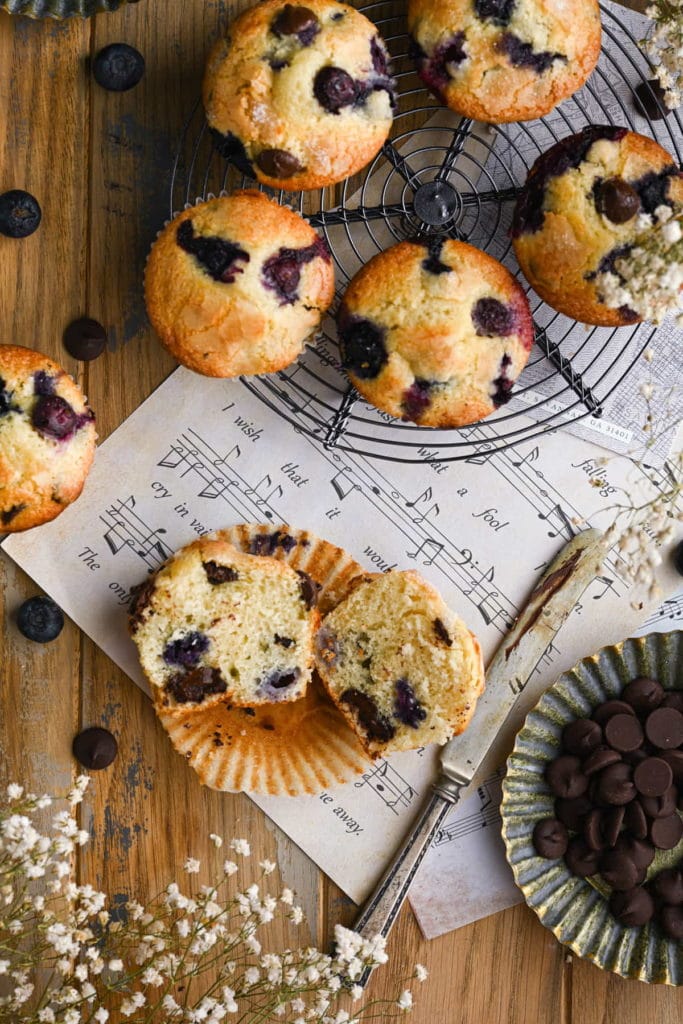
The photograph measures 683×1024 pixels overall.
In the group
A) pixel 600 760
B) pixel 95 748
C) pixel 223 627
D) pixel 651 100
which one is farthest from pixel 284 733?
pixel 651 100

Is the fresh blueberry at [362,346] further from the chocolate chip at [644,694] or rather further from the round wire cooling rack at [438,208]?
the chocolate chip at [644,694]

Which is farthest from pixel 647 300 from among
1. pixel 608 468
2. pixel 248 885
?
pixel 248 885

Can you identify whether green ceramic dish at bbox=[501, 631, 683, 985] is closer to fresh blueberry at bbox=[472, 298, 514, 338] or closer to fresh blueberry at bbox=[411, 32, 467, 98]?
fresh blueberry at bbox=[472, 298, 514, 338]

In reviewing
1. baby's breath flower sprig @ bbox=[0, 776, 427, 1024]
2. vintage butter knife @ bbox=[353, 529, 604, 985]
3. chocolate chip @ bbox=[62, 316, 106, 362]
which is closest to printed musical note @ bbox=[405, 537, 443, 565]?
vintage butter knife @ bbox=[353, 529, 604, 985]

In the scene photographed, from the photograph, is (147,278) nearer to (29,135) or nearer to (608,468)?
(29,135)

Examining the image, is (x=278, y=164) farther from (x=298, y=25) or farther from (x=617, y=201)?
(x=617, y=201)

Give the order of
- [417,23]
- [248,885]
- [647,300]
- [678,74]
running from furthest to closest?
1. [248,885]
2. [678,74]
3. [417,23]
4. [647,300]
